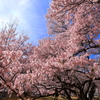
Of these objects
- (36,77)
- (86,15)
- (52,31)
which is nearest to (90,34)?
(86,15)

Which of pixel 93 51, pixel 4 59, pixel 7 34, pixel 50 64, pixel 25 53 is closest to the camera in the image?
pixel 4 59

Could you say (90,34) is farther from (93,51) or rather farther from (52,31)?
(52,31)

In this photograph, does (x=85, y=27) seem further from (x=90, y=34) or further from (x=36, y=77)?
(x=36, y=77)

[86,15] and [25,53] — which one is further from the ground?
[86,15]

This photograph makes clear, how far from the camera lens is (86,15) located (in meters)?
7.13

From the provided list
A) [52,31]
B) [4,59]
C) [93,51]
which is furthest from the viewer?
[52,31]

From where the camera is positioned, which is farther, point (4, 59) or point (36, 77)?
point (36, 77)

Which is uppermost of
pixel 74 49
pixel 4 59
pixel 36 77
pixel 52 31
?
pixel 52 31

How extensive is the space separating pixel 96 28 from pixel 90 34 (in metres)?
0.51

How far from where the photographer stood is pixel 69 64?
5145mm

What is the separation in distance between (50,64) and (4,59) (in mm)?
2781

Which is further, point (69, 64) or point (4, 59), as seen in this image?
point (69, 64)

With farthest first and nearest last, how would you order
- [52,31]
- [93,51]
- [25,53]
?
1. [52,31]
2. [25,53]
3. [93,51]

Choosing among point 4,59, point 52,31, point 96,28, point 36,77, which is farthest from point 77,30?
point 52,31
